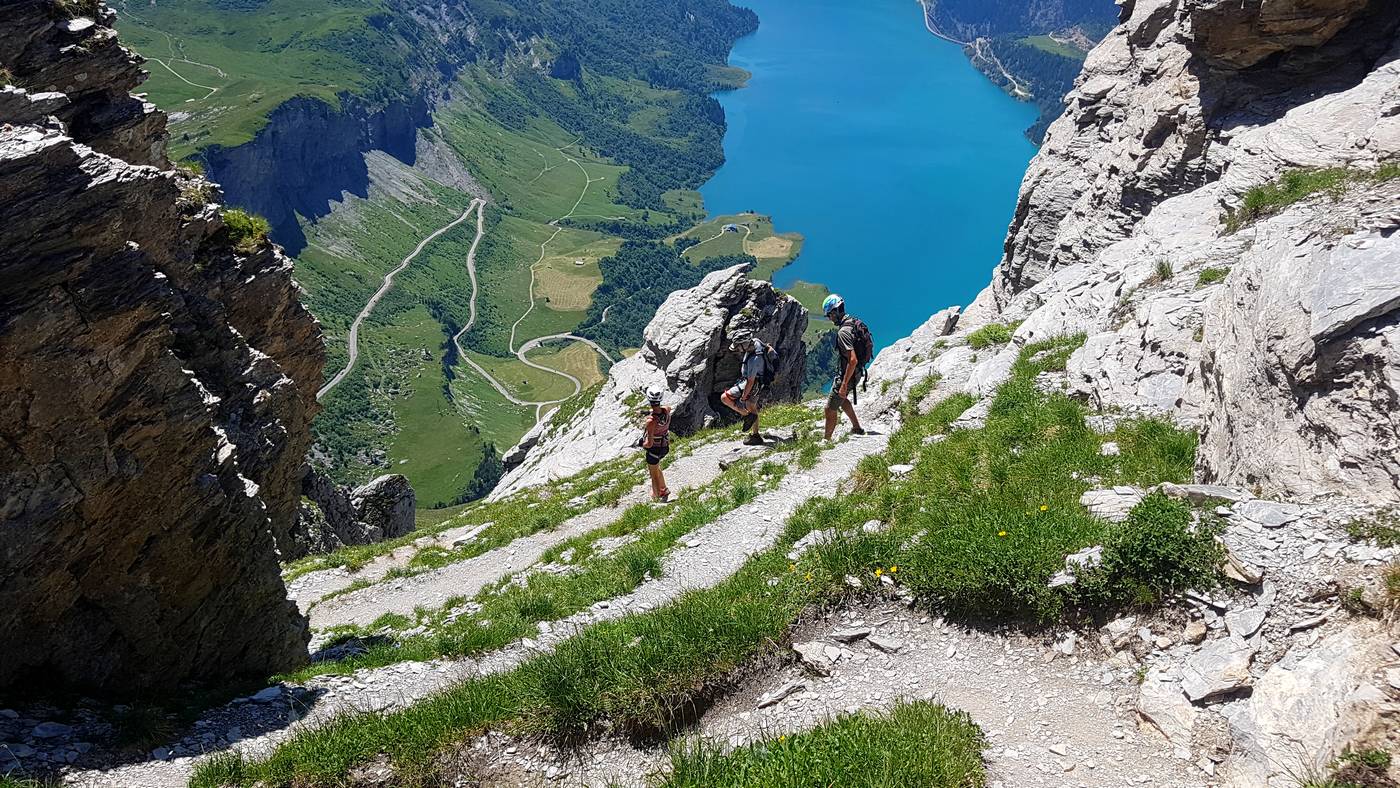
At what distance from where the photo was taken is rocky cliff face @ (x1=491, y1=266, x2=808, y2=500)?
40750 millimetres

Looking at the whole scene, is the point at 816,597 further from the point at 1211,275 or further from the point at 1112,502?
the point at 1211,275

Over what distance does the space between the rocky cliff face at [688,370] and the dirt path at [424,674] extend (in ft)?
66.5

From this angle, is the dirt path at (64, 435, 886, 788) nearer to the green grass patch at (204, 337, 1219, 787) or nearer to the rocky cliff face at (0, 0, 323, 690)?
the green grass patch at (204, 337, 1219, 787)

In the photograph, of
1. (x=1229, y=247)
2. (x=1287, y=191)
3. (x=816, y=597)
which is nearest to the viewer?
(x=816, y=597)

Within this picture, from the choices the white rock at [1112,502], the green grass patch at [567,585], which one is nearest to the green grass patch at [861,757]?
the white rock at [1112,502]

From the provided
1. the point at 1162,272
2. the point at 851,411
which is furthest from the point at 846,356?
the point at 1162,272

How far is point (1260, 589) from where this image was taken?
8.17m

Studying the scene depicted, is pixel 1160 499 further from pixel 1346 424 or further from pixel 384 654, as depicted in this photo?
pixel 384 654

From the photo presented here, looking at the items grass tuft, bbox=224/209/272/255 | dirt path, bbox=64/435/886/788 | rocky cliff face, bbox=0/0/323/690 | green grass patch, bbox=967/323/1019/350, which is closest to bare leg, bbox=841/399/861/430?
dirt path, bbox=64/435/886/788

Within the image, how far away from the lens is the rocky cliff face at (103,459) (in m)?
11.1

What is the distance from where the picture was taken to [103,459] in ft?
39.7

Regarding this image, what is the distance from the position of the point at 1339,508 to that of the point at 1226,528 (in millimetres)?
1042

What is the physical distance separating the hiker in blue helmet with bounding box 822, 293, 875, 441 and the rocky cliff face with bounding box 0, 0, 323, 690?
1309 centimetres

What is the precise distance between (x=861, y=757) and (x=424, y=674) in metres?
8.29
